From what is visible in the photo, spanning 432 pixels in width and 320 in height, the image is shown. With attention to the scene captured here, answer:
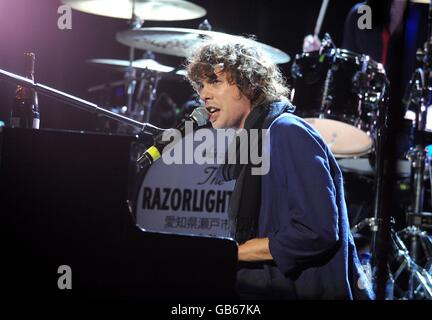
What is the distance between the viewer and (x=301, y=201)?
2.08m

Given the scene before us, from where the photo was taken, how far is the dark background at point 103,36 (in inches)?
209

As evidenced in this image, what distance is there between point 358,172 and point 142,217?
1.93 metres

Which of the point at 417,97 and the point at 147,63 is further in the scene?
the point at 147,63

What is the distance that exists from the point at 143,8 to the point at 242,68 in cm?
259

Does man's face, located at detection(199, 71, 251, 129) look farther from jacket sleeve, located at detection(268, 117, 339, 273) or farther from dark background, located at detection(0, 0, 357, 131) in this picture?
dark background, located at detection(0, 0, 357, 131)

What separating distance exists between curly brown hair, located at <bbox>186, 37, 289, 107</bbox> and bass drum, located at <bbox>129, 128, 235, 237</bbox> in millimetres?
1449

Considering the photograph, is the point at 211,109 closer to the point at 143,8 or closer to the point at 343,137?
the point at 343,137

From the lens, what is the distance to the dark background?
5.30 meters

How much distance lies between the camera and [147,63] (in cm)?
530

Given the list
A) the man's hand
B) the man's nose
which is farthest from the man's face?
the man's hand

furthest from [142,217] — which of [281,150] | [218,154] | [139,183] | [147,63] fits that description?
[281,150]

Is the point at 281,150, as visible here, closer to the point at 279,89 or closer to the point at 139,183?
A: the point at 279,89

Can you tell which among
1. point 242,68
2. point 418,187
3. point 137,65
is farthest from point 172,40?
point 242,68

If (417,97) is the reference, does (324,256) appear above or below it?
below
